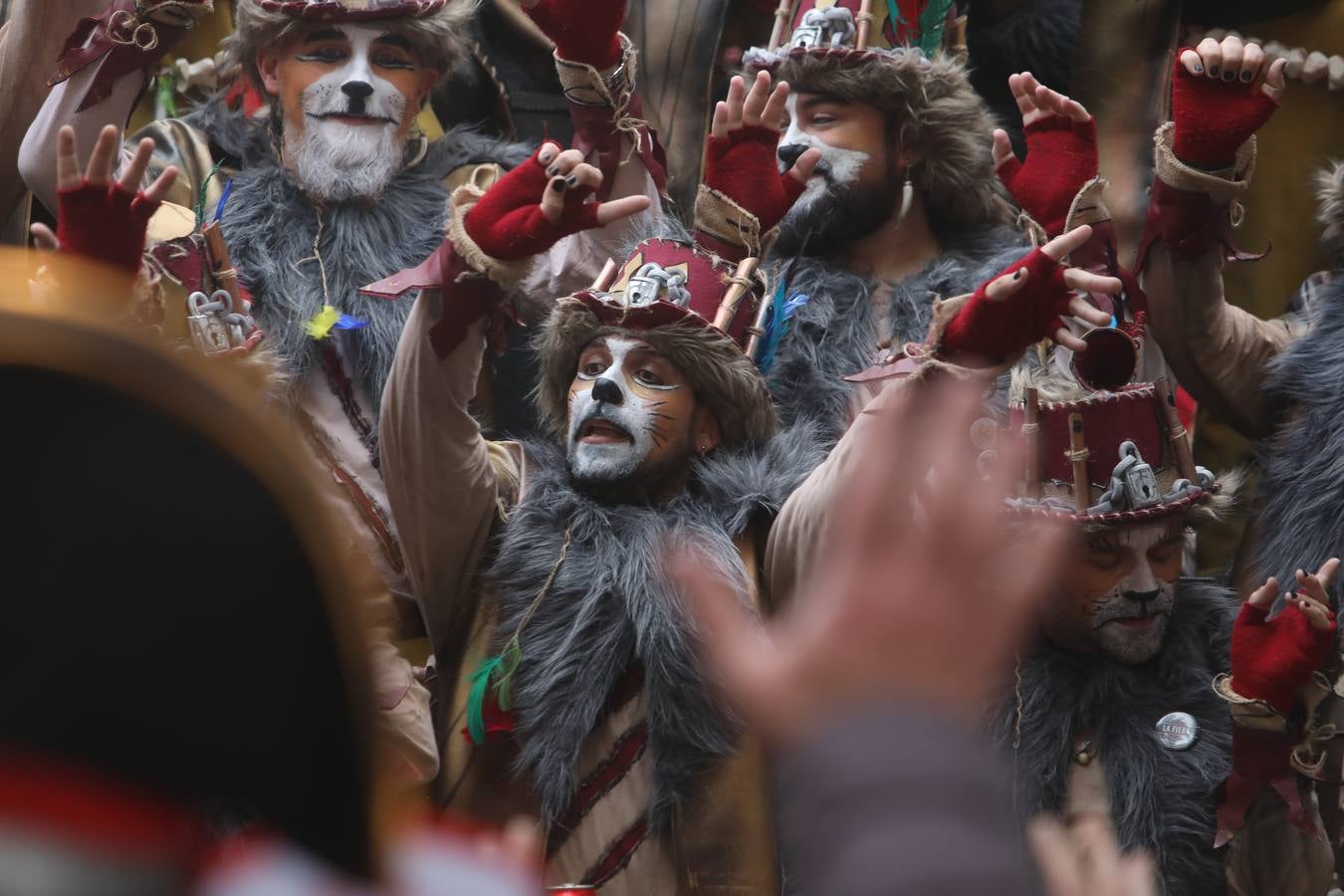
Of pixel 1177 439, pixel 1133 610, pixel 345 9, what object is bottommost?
pixel 1133 610

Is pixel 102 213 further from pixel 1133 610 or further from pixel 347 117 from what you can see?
pixel 1133 610

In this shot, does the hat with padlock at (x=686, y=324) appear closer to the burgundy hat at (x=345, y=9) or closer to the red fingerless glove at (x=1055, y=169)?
the red fingerless glove at (x=1055, y=169)

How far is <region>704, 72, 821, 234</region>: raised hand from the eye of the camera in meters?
4.25

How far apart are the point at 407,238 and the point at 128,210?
1550 mm

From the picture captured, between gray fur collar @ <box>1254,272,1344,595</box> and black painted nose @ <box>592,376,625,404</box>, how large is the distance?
1.40 meters

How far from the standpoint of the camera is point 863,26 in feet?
16.8

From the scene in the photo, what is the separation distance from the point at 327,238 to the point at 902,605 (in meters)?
3.75

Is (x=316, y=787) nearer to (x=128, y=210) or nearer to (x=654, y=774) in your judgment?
(x=128, y=210)

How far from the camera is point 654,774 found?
3.83m

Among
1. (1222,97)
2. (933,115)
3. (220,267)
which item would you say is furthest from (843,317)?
(220,267)

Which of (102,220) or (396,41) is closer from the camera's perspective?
(102,220)

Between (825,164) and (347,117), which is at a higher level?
(347,117)

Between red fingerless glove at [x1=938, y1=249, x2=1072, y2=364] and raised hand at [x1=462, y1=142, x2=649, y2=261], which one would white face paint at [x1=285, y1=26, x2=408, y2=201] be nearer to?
raised hand at [x1=462, y1=142, x2=649, y2=261]

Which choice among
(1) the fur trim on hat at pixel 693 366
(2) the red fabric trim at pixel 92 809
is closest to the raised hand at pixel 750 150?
(1) the fur trim on hat at pixel 693 366
